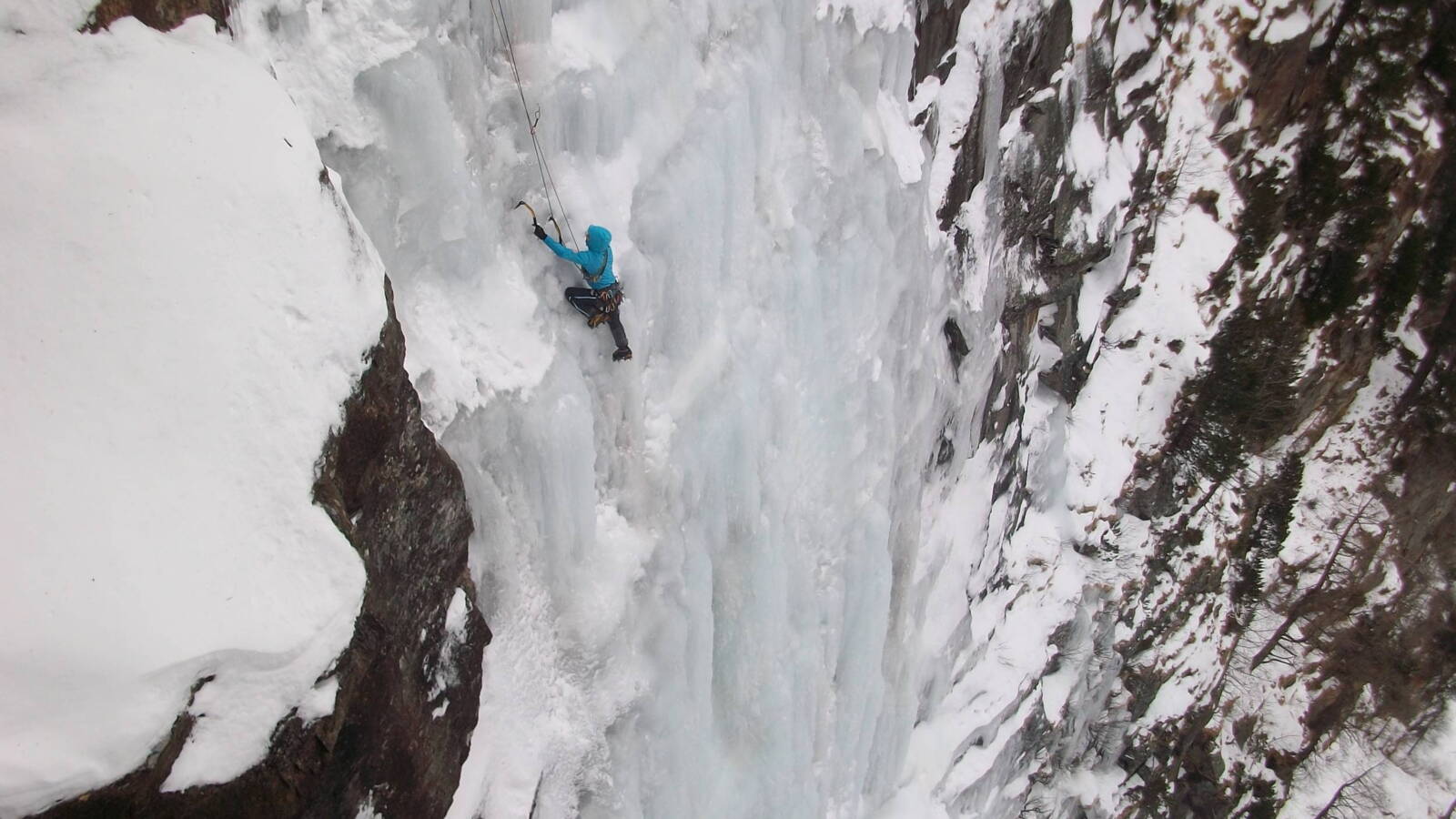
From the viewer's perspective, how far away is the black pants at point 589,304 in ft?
13.7

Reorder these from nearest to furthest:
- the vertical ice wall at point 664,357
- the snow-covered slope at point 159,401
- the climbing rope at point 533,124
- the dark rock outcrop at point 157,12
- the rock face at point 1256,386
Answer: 1. the snow-covered slope at point 159,401
2. the dark rock outcrop at point 157,12
3. the vertical ice wall at point 664,357
4. the climbing rope at point 533,124
5. the rock face at point 1256,386

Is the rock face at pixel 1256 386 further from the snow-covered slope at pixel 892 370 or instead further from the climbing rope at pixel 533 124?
the climbing rope at pixel 533 124

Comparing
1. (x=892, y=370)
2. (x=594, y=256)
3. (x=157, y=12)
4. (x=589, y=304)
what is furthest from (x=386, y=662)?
(x=892, y=370)

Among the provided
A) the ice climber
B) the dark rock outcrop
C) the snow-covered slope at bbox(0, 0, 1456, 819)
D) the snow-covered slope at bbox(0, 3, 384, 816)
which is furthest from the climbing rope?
the snow-covered slope at bbox(0, 3, 384, 816)

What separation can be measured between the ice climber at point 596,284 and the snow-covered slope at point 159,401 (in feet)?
4.31

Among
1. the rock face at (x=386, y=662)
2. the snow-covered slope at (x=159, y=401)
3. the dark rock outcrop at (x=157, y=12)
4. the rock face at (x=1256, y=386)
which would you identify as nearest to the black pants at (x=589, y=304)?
the rock face at (x=386, y=662)

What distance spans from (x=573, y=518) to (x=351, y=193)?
180cm

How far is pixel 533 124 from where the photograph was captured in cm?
403

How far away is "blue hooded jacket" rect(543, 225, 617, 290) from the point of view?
13.0 ft

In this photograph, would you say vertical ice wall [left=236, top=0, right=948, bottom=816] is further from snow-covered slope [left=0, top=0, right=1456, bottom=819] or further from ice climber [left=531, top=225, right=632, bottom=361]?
ice climber [left=531, top=225, right=632, bottom=361]

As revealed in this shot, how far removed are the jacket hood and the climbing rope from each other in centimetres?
25

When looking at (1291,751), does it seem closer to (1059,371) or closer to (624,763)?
(1059,371)

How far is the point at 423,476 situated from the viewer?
331 centimetres

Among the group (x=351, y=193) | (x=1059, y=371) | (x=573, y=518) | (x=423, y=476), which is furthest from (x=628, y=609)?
(x=1059, y=371)
